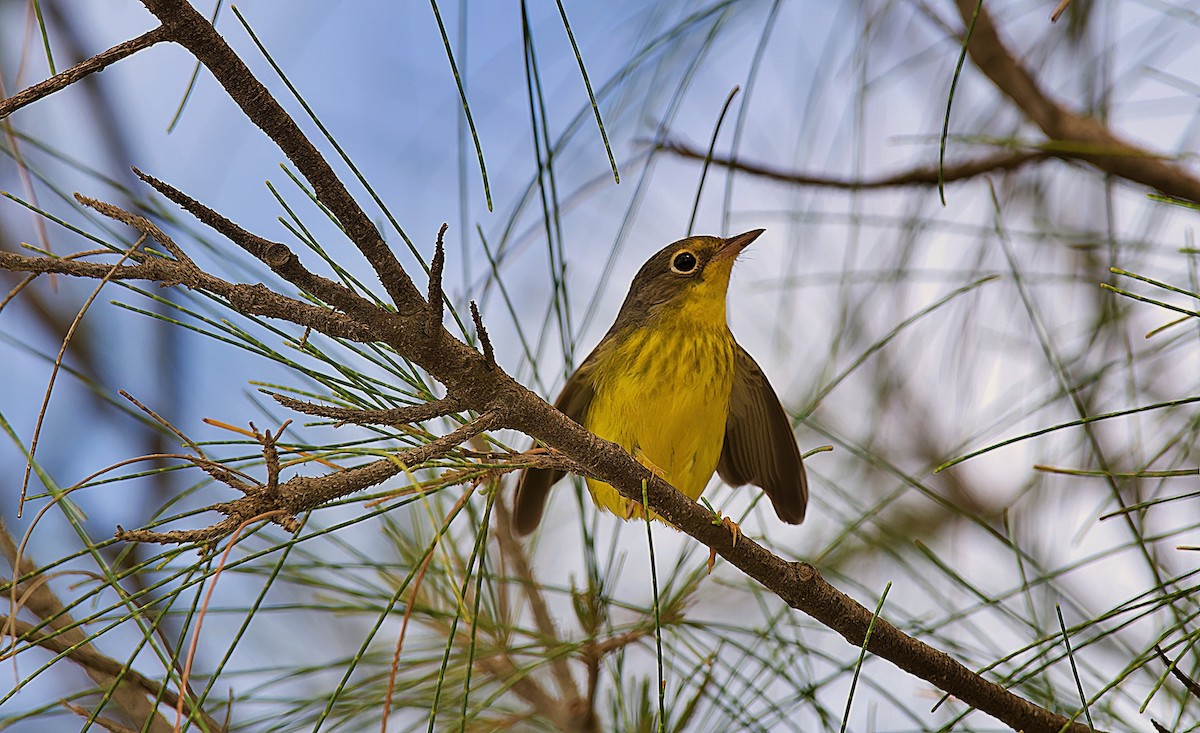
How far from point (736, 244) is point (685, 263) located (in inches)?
6.5

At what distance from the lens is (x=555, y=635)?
8.32 feet

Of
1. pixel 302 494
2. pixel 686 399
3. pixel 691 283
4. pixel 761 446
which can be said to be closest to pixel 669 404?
pixel 686 399

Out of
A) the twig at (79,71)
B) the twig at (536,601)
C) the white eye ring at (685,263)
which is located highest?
the white eye ring at (685,263)

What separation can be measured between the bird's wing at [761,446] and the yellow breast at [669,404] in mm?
126

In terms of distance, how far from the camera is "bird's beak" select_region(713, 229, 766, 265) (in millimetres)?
2961

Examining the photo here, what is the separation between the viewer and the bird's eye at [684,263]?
10.2 ft

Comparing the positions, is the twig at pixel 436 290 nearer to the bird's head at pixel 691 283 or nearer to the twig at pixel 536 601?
the twig at pixel 536 601

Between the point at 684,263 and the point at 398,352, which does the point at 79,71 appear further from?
the point at 684,263

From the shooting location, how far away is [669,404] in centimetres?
268

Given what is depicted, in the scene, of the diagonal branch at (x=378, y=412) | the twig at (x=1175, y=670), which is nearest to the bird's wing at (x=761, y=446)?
the twig at (x=1175, y=670)

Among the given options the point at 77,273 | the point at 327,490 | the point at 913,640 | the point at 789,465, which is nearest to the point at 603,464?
the point at 327,490

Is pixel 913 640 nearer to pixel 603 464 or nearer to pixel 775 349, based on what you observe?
pixel 603 464

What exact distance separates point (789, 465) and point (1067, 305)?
3.86 feet

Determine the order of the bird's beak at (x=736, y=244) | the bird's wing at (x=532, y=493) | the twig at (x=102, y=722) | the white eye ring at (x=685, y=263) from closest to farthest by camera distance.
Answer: the twig at (x=102, y=722)
the bird's wing at (x=532, y=493)
the bird's beak at (x=736, y=244)
the white eye ring at (x=685, y=263)
